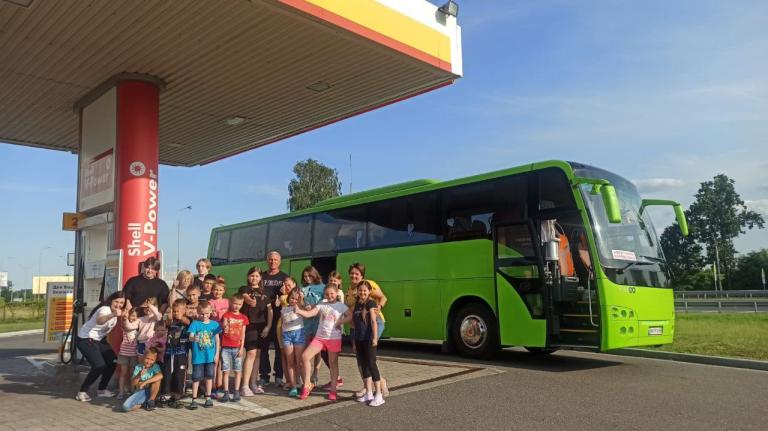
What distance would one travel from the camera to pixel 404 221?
12.4 metres

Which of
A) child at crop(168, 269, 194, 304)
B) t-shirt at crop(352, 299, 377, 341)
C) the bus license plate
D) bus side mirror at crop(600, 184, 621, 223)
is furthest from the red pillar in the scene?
the bus license plate

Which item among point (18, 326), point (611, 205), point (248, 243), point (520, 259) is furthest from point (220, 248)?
point (18, 326)

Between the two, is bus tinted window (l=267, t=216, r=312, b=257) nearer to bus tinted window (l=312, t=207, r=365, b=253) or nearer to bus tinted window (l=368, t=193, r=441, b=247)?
bus tinted window (l=312, t=207, r=365, b=253)

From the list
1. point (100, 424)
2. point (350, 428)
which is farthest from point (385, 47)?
point (100, 424)

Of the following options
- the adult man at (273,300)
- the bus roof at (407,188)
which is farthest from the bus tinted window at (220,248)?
the adult man at (273,300)

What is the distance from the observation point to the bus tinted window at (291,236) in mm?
14656

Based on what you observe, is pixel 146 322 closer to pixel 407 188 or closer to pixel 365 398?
pixel 365 398

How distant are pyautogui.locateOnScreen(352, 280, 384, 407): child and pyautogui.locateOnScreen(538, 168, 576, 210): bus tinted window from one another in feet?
13.6

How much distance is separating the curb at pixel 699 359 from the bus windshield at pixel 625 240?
59.1 inches

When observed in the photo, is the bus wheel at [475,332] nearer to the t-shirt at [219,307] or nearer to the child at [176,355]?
the t-shirt at [219,307]

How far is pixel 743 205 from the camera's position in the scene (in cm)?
8631

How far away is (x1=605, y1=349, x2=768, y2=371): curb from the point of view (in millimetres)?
9539

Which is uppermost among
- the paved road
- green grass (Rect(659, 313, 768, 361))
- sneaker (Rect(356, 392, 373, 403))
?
green grass (Rect(659, 313, 768, 361))

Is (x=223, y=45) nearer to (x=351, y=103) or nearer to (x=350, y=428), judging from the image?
(x=351, y=103)
